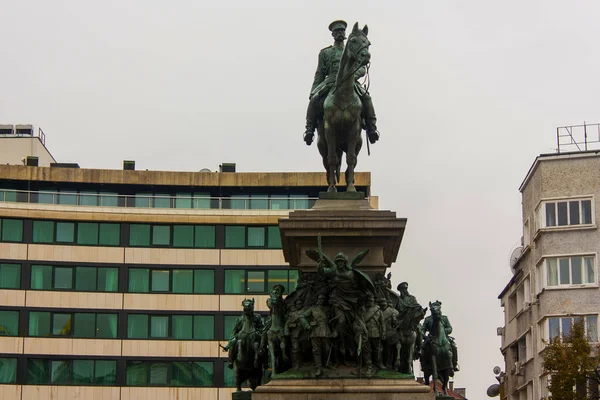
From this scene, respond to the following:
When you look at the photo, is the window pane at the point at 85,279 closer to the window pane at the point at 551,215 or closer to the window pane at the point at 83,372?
the window pane at the point at 83,372

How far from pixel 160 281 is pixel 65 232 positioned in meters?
6.85

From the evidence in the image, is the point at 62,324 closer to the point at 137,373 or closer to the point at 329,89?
the point at 137,373

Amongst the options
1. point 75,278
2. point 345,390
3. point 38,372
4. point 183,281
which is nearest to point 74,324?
point 75,278

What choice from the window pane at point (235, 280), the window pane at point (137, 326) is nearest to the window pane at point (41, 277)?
the window pane at point (137, 326)

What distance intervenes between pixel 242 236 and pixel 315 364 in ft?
205

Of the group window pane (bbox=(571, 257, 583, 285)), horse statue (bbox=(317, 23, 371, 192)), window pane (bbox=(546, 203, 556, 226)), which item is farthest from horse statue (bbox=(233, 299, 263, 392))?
window pane (bbox=(546, 203, 556, 226))

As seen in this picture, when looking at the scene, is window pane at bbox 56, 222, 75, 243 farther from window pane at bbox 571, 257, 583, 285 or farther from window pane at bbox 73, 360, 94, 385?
window pane at bbox 571, 257, 583, 285

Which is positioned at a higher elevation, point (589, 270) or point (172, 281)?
point (172, 281)

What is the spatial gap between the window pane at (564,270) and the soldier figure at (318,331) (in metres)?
49.8

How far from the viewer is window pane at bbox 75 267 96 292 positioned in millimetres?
87188

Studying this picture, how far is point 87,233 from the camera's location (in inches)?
3487

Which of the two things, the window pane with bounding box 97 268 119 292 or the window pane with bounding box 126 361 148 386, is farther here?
the window pane with bounding box 97 268 119 292

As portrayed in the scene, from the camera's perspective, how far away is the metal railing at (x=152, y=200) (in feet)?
293

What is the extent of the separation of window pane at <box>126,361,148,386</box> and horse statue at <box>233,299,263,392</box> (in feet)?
195
